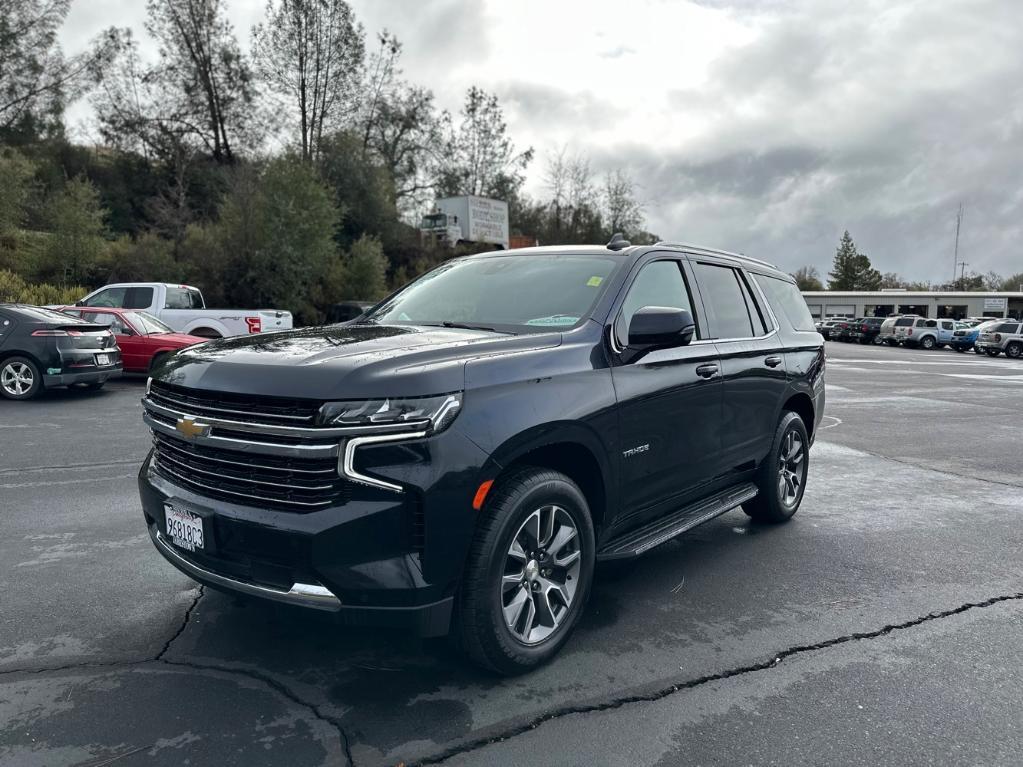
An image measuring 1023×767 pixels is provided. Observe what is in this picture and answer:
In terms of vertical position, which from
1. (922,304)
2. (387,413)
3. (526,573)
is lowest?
(526,573)

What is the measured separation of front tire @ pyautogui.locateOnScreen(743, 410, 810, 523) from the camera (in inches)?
213

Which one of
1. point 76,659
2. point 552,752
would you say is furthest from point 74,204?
point 552,752

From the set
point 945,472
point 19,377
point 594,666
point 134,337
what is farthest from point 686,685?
A: point 134,337

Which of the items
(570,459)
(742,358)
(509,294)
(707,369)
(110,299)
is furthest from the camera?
(110,299)

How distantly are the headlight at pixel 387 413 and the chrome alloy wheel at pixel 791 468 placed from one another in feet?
11.9

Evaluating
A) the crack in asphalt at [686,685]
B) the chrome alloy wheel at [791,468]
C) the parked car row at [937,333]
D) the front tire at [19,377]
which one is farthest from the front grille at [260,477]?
the parked car row at [937,333]

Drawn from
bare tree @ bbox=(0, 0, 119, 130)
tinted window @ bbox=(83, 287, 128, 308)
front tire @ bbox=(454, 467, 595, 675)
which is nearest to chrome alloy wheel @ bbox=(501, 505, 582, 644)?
front tire @ bbox=(454, 467, 595, 675)

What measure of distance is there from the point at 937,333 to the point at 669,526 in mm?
47219

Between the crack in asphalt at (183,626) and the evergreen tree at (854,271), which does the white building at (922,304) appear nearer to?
the evergreen tree at (854,271)

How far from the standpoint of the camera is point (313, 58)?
43.7 m

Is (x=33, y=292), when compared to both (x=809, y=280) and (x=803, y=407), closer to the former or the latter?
(x=803, y=407)

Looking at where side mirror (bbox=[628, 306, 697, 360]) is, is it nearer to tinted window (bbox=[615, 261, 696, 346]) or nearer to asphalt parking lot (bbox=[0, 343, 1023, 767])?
tinted window (bbox=[615, 261, 696, 346])

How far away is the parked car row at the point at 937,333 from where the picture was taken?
3612cm

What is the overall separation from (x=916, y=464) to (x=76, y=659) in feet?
26.9
